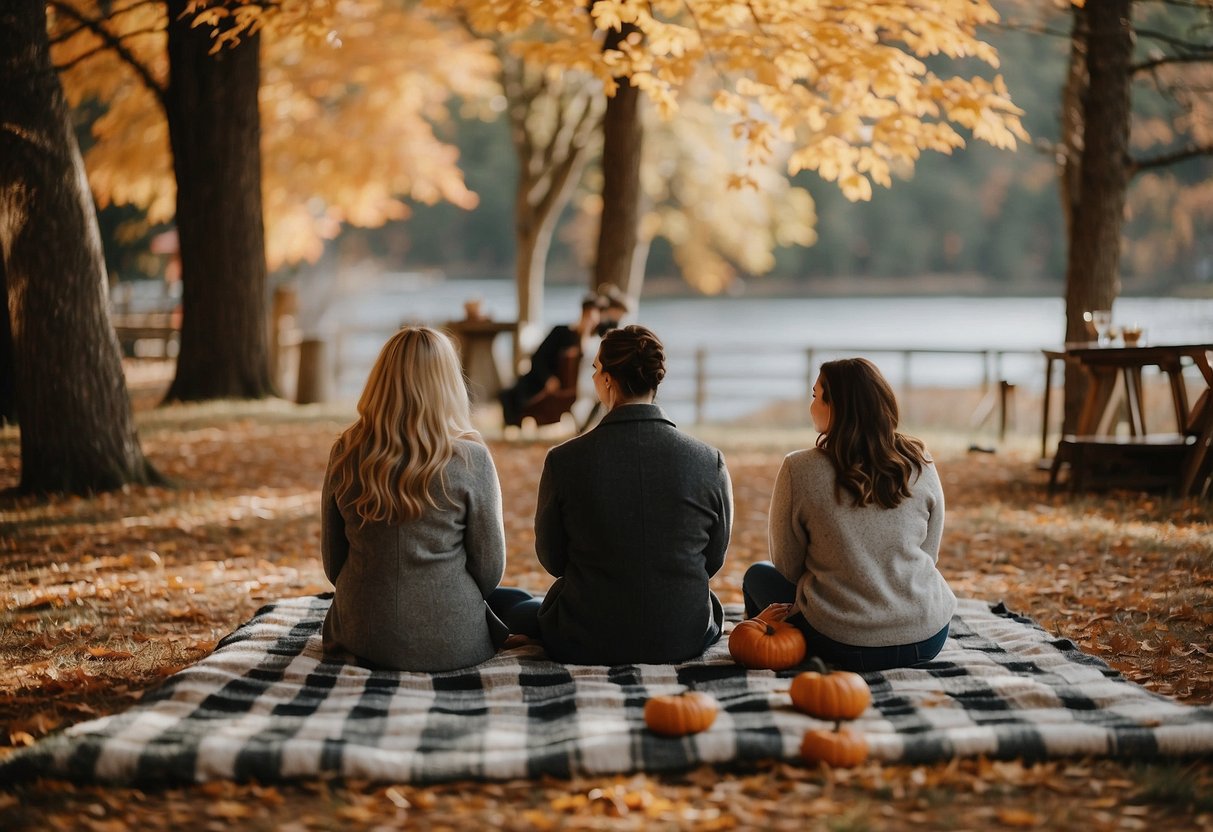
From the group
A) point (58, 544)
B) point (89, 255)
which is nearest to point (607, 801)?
point (58, 544)

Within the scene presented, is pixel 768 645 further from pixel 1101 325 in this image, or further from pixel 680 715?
pixel 1101 325

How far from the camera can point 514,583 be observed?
657 centimetres

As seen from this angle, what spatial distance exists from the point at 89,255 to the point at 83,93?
8.96 meters

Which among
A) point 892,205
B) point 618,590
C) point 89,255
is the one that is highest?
point 892,205

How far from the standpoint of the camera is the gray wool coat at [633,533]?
421 centimetres

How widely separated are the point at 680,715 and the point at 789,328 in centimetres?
3623

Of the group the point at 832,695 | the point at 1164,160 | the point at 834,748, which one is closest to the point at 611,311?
the point at 1164,160

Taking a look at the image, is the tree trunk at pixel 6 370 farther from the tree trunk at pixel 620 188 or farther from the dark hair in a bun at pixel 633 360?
the dark hair in a bun at pixel 633 360

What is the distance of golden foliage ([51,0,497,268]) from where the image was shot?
16469mm

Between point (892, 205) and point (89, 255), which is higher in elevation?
point (892, 205)

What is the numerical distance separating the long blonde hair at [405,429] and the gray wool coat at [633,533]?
414 millimetres

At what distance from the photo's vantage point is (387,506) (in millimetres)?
4129

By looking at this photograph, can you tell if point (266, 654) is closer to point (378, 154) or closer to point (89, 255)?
point (89, 255)

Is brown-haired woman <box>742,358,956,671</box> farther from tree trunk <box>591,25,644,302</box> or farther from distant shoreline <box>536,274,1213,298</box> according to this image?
distant shoreline <box>536,274,1213,298</box>
